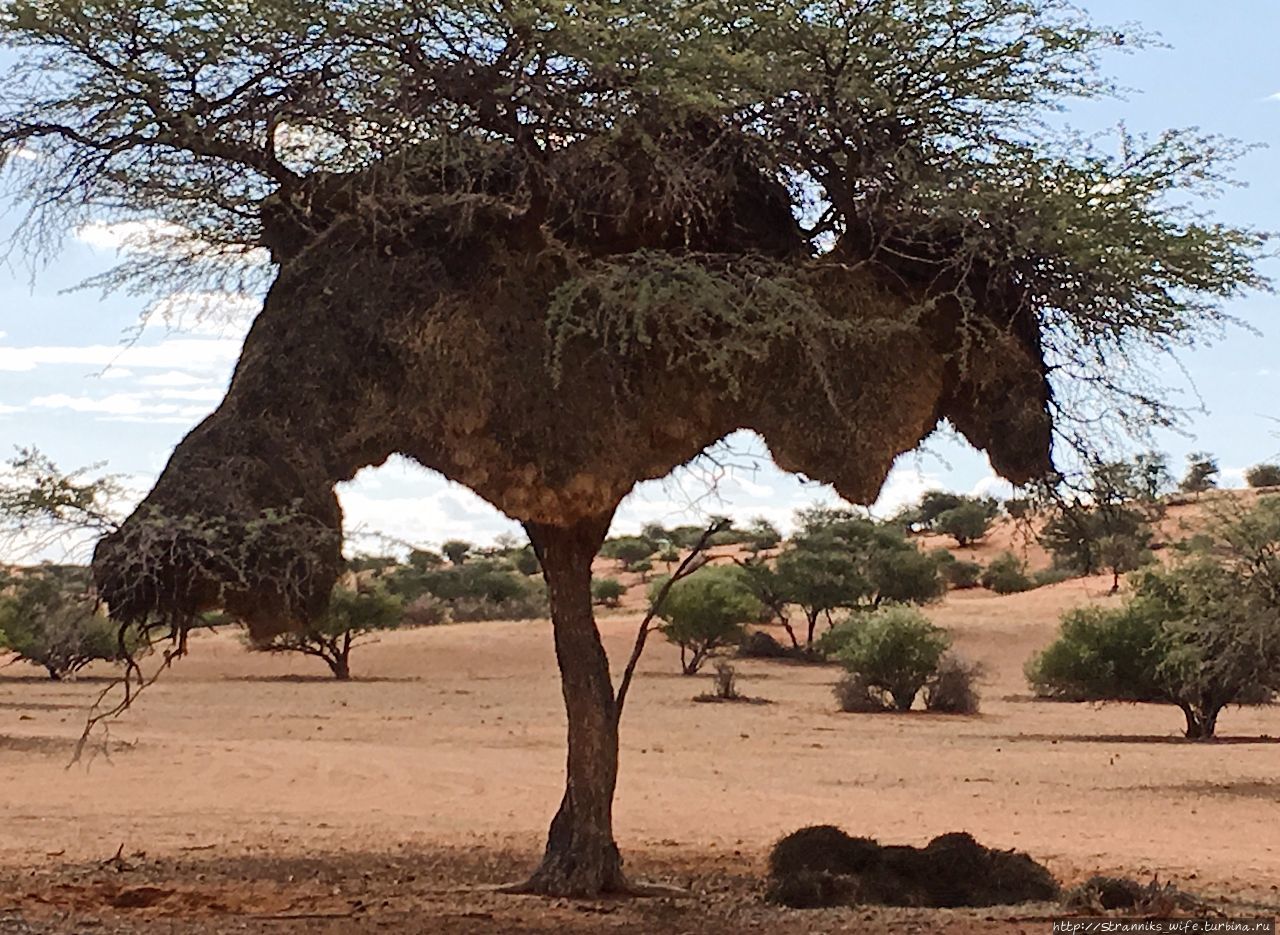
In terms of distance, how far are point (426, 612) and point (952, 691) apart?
31610 millimetres

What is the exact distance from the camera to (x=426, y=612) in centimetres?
6281

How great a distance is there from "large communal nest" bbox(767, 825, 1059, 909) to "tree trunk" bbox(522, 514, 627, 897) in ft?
4.01

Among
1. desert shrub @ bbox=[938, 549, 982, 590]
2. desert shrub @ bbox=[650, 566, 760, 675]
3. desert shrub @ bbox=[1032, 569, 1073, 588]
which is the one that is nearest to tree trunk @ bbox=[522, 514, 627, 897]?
desert shrub @ bbox=[650, 566, 760, 675]

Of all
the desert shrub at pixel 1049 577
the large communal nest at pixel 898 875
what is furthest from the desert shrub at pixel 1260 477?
the large communal nest at pixel 898 875

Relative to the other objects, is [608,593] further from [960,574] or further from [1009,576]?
[1009,576]

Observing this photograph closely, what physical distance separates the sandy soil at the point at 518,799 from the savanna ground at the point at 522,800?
0.21ft

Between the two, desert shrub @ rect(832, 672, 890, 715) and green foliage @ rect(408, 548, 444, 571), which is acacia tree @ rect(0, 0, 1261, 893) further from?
desert shrub @ rect(832, 672, 890, 715)

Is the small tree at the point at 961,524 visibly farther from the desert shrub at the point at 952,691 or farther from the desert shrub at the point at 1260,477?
the desert shrub at the point at 952,691

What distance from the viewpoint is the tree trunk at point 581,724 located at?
34.7 ft

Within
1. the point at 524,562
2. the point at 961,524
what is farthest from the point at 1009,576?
the point at 524,562

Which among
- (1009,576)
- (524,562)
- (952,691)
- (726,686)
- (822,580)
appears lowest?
(726,686)

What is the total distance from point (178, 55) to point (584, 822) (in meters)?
5.53

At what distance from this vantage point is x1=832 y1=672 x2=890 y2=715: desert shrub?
35.6 metres

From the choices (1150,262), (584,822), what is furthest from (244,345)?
(1150,262)
